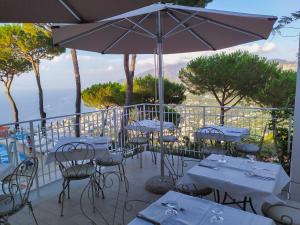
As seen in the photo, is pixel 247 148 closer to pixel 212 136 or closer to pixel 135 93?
pixel 212 136

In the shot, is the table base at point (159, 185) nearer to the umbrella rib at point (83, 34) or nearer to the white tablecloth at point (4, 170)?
the white tablecloth at point (4, 170)

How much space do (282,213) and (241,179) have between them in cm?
40

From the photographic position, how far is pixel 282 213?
6.80 ft

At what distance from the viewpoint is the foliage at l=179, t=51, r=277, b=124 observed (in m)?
8.98

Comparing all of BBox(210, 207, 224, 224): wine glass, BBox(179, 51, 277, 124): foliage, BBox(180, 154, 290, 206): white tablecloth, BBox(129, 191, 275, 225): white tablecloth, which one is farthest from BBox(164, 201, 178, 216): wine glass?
BBox(179, 51, 277, 124): foliage

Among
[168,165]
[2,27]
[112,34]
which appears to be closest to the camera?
[112,34]

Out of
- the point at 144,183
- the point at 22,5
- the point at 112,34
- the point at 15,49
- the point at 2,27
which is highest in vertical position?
the point at 2,27

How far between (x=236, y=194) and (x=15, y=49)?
13.5 meters

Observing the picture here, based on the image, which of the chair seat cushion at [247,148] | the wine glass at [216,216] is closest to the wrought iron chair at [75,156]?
the wine glass at [216,216]

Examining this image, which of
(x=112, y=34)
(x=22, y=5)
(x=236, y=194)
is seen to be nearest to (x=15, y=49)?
(x=112, y=34)

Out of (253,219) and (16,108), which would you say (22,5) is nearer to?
(253,219)

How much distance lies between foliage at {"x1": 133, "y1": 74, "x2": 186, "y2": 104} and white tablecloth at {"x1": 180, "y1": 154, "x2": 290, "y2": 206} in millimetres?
7746

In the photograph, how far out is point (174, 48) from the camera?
443 cm

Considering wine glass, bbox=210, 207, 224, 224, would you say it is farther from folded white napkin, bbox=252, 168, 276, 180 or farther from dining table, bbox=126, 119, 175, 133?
dining table, bbox=126, 119, 175, 133
